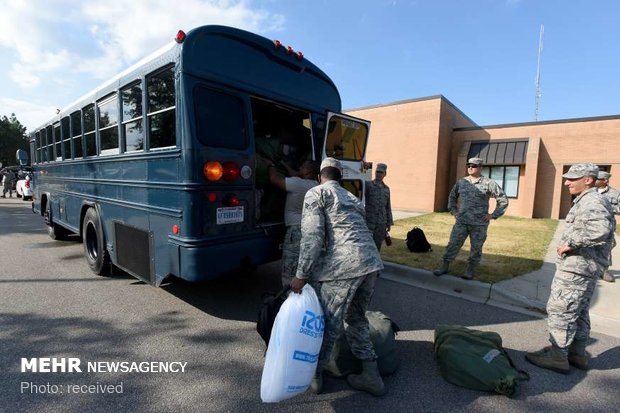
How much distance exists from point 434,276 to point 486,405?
2919 millimetres

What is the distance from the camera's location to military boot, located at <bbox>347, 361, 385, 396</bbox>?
2.57 metres

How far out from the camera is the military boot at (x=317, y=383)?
2604 mm

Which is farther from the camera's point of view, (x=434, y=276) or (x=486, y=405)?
(x=434, y=276)

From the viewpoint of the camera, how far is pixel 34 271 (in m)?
5.52

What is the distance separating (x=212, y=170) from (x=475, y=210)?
3875 millimetres

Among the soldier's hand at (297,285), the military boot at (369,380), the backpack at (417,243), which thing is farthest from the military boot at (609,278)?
the soldier's hand at (297,285)

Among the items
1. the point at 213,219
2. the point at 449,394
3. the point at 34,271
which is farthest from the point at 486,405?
the point at 34,271

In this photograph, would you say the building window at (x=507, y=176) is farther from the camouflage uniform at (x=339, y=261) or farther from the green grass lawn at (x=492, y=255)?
the camouflage uniform at (x=339, y=261)

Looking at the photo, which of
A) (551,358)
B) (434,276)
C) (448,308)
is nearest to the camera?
(551,358)

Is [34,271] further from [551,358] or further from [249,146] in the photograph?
[551,358]

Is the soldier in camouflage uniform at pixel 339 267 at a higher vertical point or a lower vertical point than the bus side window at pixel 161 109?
lower

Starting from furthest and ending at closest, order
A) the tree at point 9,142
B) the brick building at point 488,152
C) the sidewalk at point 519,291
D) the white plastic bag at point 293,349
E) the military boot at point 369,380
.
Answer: the tree at point 9,142
the brick building at point 488,152
the sidewalk at point 519,291
the military boot at point 369,380
the white plastic bag at point 293,349

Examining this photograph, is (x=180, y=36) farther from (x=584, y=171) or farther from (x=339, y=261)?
(x=584, y=171)

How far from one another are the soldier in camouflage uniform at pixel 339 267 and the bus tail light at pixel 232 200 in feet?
3.74
